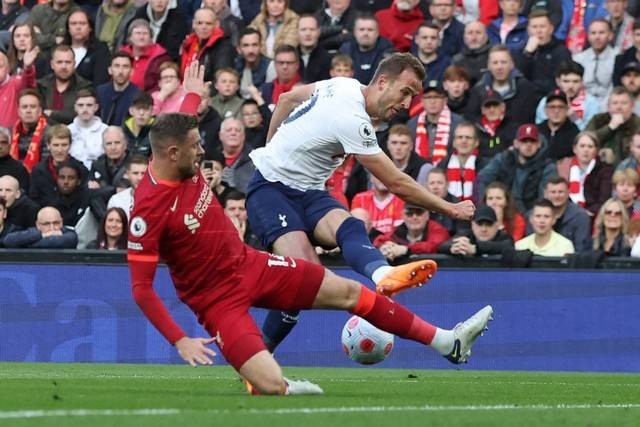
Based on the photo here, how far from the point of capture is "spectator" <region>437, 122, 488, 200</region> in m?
16.3

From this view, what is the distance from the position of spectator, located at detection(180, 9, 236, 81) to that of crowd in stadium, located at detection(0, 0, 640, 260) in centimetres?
2

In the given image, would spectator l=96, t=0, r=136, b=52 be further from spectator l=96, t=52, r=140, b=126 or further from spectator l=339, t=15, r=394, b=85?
spectator l=339, t=15, r=394, b=85

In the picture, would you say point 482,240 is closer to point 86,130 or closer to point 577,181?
point 577,181

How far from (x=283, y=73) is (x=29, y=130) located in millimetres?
3219

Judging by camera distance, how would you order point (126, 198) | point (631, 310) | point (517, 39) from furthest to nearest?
1. point (517, 39)
2. point (126, 198)
3. point (631, 310)

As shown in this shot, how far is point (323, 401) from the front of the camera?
8750mm

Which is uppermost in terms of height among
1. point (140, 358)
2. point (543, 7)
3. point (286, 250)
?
point (543, 7)

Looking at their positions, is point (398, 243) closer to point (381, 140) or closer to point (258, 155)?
point (381, 140)

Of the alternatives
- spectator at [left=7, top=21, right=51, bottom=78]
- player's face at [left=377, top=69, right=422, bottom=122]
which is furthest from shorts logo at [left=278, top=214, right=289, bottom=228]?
spectator at [left=7, top=21, right=51, bottom=78]

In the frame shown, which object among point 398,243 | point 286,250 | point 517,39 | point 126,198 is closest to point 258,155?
point 286,250

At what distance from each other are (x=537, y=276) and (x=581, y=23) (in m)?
4.49

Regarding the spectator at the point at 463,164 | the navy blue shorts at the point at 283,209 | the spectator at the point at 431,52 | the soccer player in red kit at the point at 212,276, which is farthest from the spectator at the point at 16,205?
the soccer player in red kit at the point at 212,276

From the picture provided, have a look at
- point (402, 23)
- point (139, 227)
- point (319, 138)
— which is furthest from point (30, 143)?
point (139, 227)

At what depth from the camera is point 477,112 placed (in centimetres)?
1720
